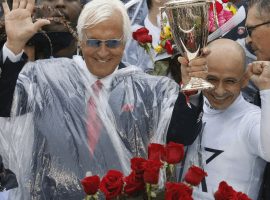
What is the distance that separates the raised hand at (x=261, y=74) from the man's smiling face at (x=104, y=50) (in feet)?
2.59

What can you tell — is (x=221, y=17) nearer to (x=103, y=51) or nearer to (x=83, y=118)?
(x=103, y=51)

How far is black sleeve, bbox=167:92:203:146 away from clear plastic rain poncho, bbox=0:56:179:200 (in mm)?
89

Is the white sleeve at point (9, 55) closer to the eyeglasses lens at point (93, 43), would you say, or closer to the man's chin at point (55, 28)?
the eyeglasses lens at point (93, 43)

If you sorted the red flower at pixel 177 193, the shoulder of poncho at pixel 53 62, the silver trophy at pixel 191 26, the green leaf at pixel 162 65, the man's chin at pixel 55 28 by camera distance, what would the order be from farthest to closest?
the man's chin at pixel 55 28 → the green leaf at pixel 162 65 → the shoulder of poncho at pixel 53 62 → the silver trophy at pixel 191 26 → the red flower at pixel 177 193

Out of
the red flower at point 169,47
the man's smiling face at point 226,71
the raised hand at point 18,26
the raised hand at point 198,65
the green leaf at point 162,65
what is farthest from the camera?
the green leaf at point 162,65

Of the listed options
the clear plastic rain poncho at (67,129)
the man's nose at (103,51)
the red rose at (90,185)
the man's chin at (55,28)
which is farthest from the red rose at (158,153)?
the man's chin at (55,28)

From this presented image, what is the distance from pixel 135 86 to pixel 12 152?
83cm

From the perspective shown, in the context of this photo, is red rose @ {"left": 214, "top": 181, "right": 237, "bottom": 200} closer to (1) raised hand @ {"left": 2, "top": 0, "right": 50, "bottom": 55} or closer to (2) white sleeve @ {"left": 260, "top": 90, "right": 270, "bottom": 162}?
(2) white sleeve @ {"left": 260, "top": 90, "right": 270, "bottom": 162}

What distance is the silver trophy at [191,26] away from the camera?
1.44m

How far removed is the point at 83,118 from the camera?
6.39 feet

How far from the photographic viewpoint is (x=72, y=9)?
2971 millimetres

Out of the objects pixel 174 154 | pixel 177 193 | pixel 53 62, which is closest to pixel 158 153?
pixel 174 154

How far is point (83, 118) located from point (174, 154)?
87 centimetres

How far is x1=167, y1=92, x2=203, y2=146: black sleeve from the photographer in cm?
175
